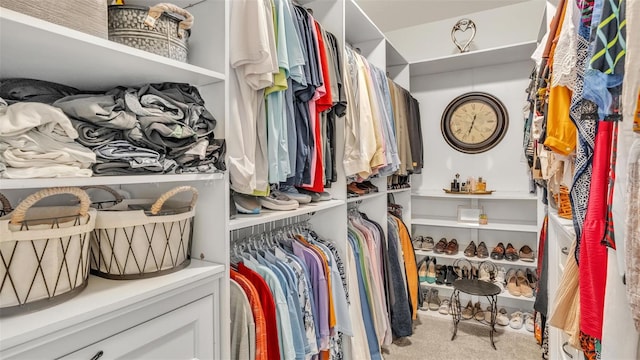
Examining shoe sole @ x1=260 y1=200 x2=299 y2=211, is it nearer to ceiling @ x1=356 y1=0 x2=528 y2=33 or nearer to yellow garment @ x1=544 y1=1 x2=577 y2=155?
yellow garment @ x1=544 y1=1 x2=577 y2=155

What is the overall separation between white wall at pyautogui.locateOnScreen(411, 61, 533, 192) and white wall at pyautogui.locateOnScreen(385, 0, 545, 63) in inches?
8.8

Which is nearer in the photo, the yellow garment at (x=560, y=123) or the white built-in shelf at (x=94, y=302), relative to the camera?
the white built-in shelf at (x=94, y=302)

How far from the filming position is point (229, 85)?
109 centimetres

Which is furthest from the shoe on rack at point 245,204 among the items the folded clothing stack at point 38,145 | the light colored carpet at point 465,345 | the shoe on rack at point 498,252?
the shoe on rack at point 498,252

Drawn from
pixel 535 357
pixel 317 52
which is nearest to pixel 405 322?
pixel 535 357

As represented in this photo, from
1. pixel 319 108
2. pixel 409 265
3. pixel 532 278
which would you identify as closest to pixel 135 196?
pixel 319 108

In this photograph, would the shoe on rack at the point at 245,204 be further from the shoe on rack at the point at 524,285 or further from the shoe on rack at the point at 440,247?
the shoe on rack at the point at 524,285

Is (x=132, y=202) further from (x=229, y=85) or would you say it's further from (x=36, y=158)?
(x=229, y=85)

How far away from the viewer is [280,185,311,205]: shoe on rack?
1502 millimetres

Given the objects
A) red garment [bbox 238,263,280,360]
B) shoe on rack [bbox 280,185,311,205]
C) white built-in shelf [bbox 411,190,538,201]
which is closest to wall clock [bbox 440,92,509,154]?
white built-in shelf [bbox 411,190,538,201]

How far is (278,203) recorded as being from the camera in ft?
4.49

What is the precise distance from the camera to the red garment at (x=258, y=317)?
3.54 ft

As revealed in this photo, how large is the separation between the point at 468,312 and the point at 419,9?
2.74 metres

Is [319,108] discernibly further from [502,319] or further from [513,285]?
[502,319]
